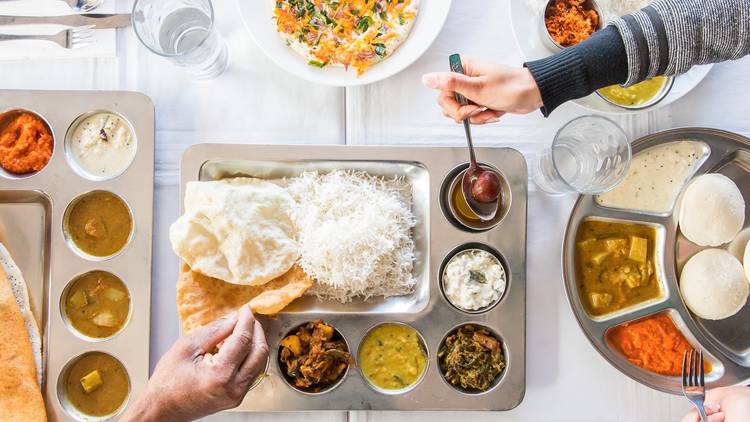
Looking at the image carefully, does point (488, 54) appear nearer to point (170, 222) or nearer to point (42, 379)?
point (170, 222)

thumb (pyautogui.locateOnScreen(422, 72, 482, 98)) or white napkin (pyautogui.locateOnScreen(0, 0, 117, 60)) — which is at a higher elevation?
white napkin (pyautogui.locateOnScreen(0, 0, 117, 60))

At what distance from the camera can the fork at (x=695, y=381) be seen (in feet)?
6.46

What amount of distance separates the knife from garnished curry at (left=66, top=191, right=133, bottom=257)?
0.65 meters

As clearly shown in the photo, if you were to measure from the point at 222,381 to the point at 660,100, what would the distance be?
1.81 metres

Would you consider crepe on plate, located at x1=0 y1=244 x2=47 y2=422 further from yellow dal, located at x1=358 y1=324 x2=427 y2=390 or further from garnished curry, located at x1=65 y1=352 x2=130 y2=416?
yellow dal, located at x1=358 y1=324 x2=427 y2=390

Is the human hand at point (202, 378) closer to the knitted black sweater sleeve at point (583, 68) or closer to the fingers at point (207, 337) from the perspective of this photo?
the fingers at point (207, 337)

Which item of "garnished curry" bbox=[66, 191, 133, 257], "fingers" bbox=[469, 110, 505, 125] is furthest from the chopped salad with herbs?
"garnished curry" bbox=[66, 191, 133, 257]

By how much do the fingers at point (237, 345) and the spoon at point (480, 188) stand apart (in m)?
0.88

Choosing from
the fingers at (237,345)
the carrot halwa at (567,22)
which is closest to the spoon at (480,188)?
the carrot halwa at (567,22)

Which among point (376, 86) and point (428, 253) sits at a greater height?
point (376, 86)

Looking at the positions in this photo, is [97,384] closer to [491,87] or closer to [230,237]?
[230,237]

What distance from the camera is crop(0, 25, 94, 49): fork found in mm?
2193

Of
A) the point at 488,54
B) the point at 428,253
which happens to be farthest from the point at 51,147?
the point at 488,54

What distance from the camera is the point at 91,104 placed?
2.16 m
